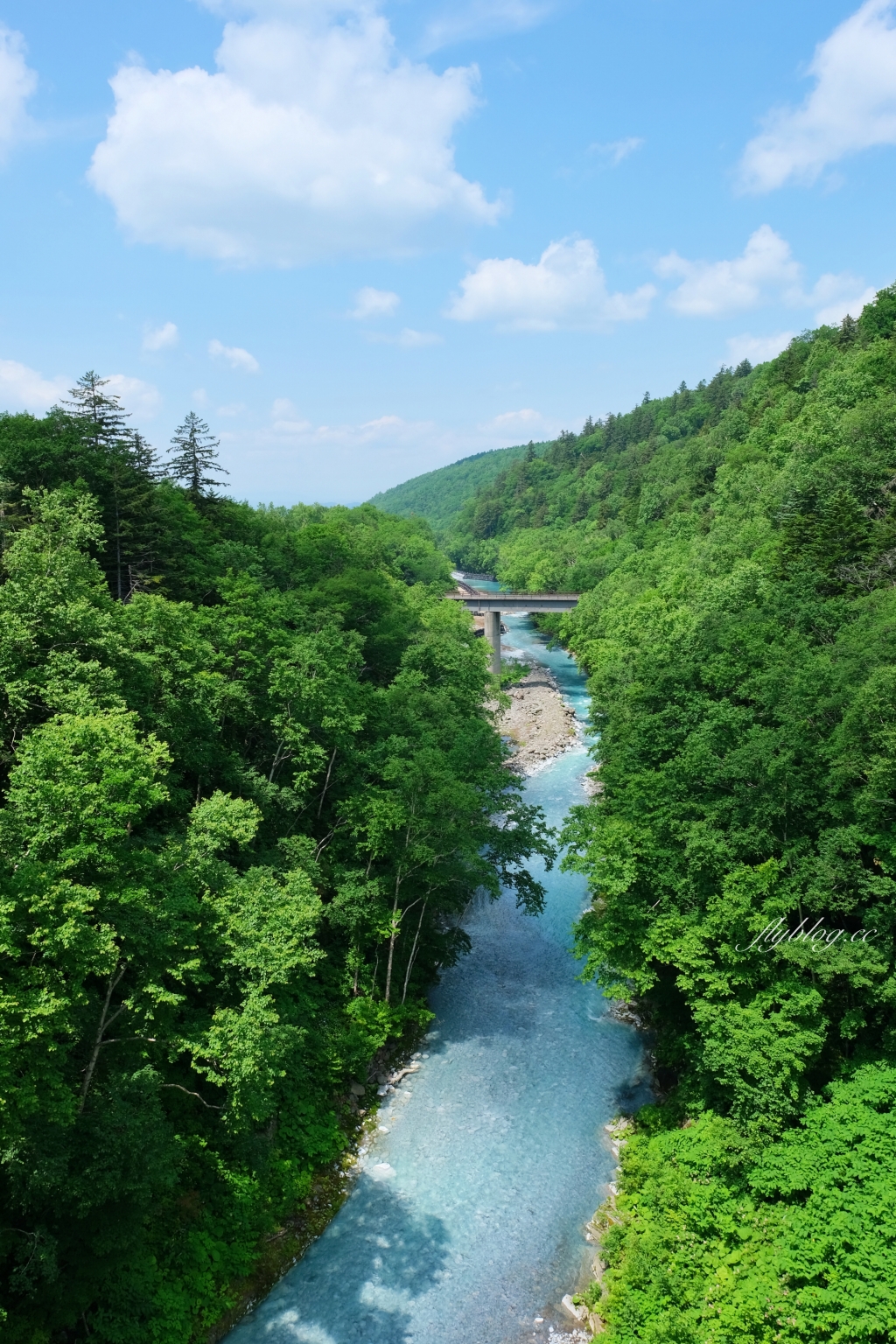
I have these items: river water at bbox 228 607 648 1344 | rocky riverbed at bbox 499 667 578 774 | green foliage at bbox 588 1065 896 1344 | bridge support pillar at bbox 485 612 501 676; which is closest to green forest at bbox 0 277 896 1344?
green foliage at bbox 588 1065 896 1344

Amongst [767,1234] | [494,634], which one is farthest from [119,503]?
[494,634]

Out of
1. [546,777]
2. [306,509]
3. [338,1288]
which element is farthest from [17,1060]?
[306,509]

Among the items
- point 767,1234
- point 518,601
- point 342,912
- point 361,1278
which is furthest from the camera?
point 518,601

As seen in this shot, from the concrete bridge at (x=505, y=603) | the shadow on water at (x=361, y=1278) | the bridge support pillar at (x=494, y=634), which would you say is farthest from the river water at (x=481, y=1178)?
the concrete bridge at (x=505, y=603)

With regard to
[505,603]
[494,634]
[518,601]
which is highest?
[518,601]

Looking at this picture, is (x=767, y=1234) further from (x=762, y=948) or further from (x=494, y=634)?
(x=494, y=634)

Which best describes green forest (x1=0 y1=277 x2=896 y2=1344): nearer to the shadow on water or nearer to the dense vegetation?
the dense vegetation
